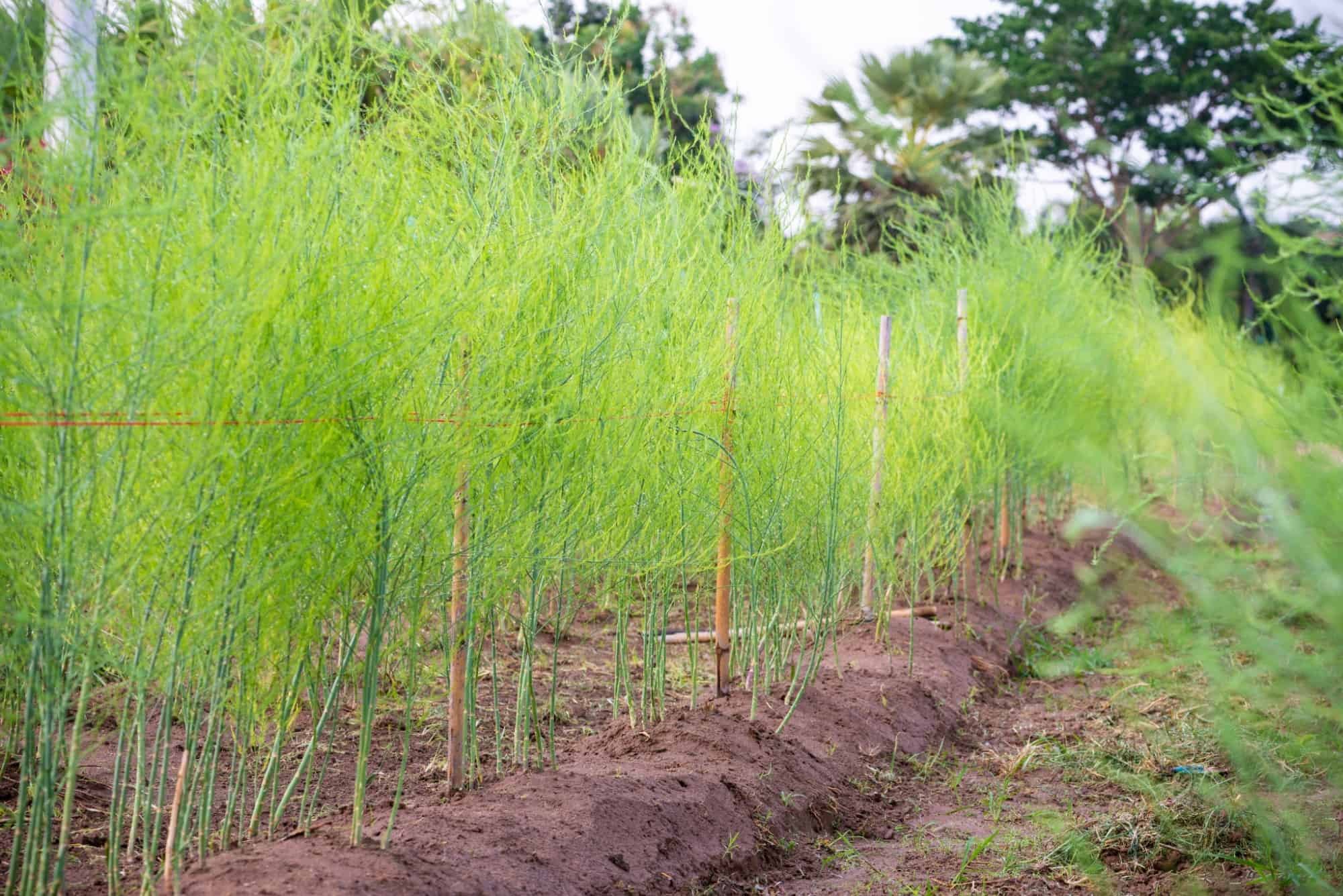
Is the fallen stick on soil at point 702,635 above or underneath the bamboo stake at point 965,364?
underneath

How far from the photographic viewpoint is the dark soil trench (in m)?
2.78

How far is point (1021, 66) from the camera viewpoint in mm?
23891

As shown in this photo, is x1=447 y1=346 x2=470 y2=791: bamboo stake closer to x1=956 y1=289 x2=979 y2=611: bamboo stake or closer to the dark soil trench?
the dark soil trench

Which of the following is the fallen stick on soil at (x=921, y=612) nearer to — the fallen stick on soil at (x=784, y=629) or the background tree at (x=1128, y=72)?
the fallen stick on soil at (x=784, y=629)

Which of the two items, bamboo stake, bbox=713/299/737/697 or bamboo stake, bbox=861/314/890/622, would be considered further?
bamboo stake, bbox=861/314/890/622

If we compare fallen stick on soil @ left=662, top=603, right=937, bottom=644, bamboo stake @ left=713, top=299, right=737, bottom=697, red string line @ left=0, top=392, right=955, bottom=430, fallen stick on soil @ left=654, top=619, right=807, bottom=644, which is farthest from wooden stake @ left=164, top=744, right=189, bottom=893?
fallen stick on soil @ left=654, top=619, right=807, bottom=644

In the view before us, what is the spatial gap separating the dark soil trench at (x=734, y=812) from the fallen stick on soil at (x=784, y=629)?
0.28 m

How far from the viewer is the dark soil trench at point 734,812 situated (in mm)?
2777

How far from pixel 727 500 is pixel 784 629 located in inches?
36.2

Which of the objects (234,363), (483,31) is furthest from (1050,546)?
(234,363)

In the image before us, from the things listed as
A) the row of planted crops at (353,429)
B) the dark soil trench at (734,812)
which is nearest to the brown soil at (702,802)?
the dark soil trench at (734,812)

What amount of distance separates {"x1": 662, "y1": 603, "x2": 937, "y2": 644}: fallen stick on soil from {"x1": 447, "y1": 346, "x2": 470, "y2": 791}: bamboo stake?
3.15ft

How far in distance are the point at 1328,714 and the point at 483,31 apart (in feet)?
9.89

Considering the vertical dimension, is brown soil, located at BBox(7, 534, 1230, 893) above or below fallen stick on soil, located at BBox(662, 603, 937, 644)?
below
